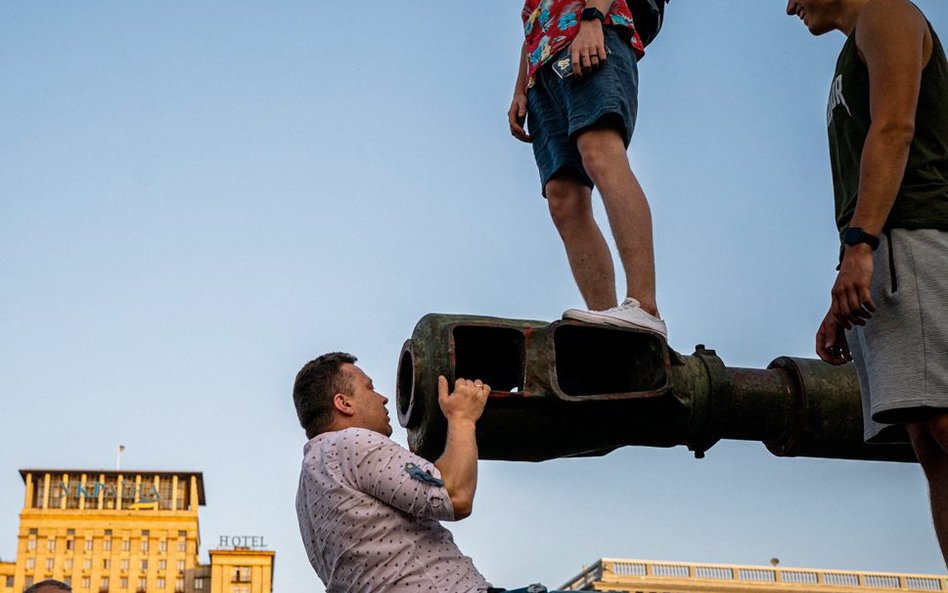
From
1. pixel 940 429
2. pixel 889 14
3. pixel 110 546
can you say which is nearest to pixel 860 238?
pixel 940 429

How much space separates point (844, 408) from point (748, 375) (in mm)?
281

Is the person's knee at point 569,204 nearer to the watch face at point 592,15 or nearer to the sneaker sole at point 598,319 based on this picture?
the watch face at point 592,15

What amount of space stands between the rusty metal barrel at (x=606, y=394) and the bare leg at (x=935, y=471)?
0.47 ft

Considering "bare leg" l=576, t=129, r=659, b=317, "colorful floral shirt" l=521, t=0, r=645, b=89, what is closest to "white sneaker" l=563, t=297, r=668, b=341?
"bare leg" l=576, t=129, r=659, b=317

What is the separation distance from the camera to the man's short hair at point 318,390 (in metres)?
3.44

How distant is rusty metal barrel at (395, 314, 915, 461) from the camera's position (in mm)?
2934

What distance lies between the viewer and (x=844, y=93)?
3340 mm

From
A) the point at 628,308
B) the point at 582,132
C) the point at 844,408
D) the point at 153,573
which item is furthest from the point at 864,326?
the point at 153,573

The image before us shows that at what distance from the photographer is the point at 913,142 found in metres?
3.21

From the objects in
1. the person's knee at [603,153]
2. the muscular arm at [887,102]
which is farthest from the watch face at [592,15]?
the muscular arm at [887,102]

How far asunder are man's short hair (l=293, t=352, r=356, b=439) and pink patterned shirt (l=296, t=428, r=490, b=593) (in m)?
0.26

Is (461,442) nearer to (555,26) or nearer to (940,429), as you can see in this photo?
(940,429)

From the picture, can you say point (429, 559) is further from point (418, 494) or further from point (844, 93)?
point (844, 93)

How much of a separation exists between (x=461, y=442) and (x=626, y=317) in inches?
23.7
